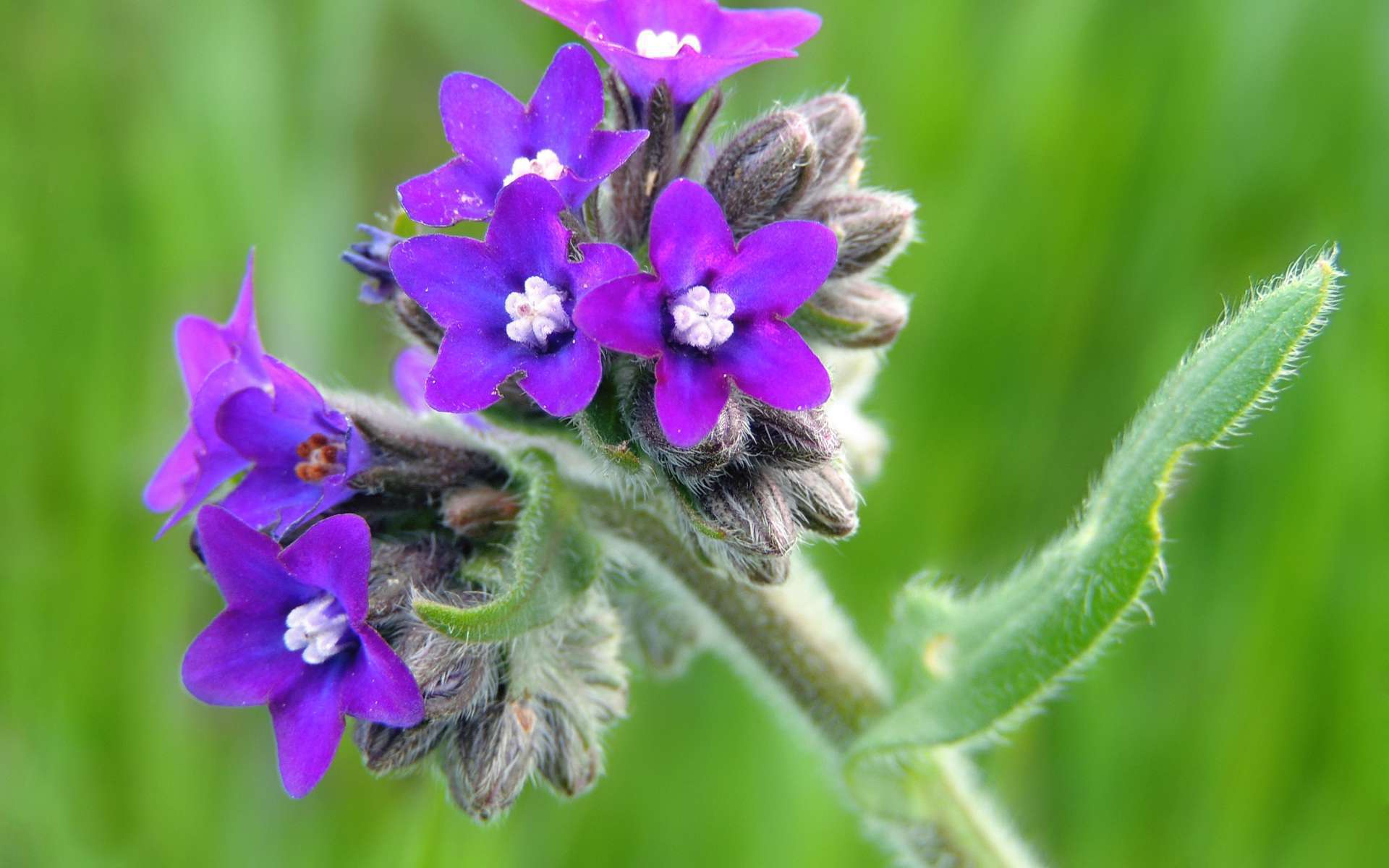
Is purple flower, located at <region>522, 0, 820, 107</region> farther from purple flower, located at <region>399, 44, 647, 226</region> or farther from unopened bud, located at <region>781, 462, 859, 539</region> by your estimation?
unopened bud, located at <region>781, 462, 859, 539</region>

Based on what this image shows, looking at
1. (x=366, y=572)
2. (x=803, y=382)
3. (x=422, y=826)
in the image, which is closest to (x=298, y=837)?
(x=422, y=826)

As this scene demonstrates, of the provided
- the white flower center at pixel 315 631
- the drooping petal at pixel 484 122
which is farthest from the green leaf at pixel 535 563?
the drooping petal at pixel 484 122

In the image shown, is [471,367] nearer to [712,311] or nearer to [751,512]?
[712,311]

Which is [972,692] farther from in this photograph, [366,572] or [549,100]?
[549,100]

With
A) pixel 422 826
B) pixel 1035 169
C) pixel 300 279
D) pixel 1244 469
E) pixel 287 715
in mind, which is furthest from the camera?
pixel 300 279

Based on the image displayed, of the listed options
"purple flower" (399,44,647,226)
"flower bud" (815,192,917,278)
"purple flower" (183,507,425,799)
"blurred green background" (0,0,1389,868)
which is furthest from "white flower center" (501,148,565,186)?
"blurred green background" (0,0,1389,868)

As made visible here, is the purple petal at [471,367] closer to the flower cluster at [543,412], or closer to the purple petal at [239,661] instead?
the flower cluster at [543,412]
